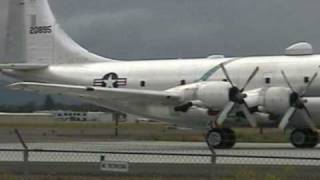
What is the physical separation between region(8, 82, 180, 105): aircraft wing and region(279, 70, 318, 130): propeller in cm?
456

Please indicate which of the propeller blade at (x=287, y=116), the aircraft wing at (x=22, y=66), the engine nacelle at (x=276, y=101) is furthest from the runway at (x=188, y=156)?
the aircraft wing at (x=22, y=66)

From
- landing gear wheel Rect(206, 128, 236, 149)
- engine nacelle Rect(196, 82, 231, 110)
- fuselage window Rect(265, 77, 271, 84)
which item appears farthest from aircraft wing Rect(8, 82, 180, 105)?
fuselage window Rect(265, 77, 271, 84)

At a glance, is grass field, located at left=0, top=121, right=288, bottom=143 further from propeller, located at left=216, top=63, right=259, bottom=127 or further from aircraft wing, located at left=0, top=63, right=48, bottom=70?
aircraft wing, located at left=0, top=63, right=48, bottom=70

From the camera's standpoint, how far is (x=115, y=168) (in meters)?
13.6

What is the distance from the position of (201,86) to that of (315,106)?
4.55 m

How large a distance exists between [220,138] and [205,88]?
2056mm

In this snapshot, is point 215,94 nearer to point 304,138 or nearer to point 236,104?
point 236,104

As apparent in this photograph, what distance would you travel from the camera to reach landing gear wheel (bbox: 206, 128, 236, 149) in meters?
29.9

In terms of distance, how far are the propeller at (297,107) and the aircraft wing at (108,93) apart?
4.56 metres

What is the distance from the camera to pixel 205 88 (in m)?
30.2

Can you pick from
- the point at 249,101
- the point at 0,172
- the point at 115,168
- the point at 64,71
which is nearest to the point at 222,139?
the point at 249,101

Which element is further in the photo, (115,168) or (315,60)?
(315,60)

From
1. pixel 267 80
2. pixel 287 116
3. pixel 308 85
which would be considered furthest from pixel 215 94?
pixel 308 85

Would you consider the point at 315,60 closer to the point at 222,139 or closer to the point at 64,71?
the point at 222,139
